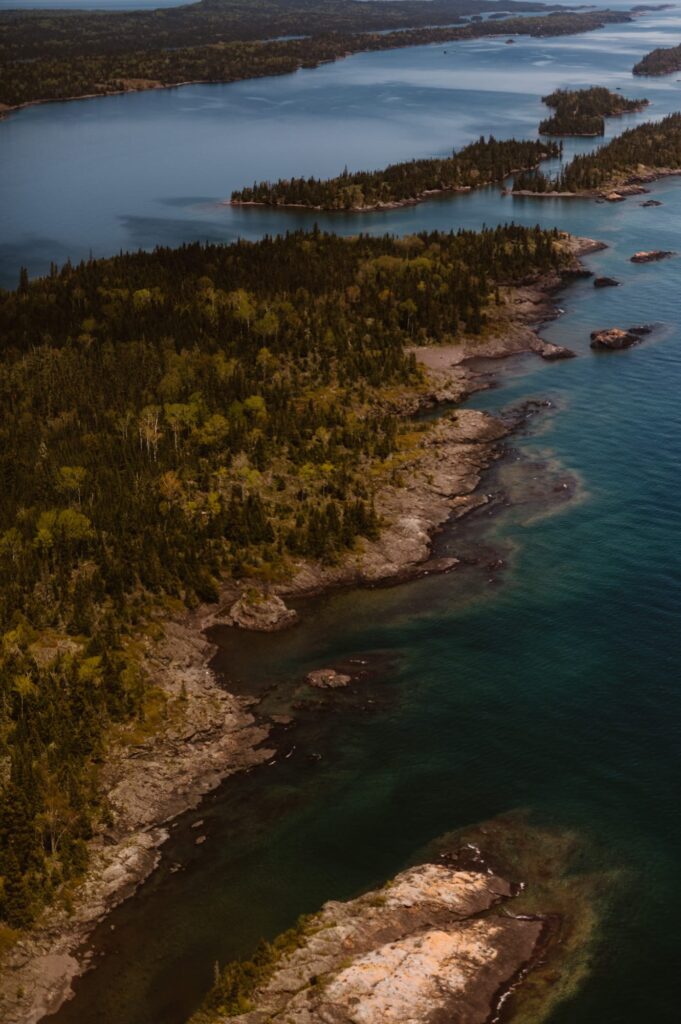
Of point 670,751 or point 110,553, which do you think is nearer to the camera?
point 670,751

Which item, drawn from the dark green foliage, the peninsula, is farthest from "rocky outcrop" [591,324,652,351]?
the dark green foliage

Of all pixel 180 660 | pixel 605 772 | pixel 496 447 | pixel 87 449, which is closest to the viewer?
pixel 605 772

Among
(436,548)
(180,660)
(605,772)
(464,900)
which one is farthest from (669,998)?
(436,548)

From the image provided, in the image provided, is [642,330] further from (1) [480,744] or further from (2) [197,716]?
(2) [197,716]

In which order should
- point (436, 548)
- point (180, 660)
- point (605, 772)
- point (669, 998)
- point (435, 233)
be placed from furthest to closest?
1. point (435, 233)
2. point (436, 548)
3. point (180, 660)
4. point (605, 772)
5. point (669, 998)

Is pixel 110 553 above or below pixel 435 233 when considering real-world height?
below

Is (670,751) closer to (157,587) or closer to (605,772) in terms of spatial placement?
(605,772)

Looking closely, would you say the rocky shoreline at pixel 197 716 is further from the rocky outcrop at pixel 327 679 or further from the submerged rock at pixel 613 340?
the submerged rock at pixel 613 340

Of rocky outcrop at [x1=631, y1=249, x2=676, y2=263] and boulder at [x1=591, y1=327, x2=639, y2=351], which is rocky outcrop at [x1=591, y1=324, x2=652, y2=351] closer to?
boulder at [x1=591, y1=327, x2=639, y2=351]
